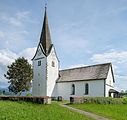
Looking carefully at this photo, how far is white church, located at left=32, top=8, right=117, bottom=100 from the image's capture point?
1848 inches

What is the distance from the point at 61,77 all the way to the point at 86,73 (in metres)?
7.38

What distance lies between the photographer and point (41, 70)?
2168 inches

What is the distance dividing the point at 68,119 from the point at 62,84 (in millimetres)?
36034

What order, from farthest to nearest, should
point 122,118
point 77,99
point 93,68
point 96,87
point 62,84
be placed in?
point 62,84
point 93,68
point 96,87
point 77,99
point 122,118

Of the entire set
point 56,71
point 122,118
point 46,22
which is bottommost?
point 122,118

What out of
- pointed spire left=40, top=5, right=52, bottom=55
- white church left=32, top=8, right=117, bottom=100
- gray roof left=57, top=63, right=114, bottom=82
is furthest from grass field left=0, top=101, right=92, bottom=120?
pointed spire left=40, top=5, right=52, bottom=55

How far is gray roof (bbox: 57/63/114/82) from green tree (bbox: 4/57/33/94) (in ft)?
23.6

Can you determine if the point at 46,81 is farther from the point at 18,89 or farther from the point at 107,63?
the point at 107,63

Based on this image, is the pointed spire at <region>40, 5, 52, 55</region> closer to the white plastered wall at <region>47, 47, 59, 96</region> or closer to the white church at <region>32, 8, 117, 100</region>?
the white church at <region>32, 8, 117, 100</region>

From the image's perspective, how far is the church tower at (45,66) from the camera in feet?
176

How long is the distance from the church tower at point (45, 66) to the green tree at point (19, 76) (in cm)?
183

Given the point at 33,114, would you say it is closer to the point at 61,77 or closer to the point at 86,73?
the point at 86,73

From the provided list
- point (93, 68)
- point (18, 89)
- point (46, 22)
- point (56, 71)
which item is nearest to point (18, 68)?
point (18, 89)

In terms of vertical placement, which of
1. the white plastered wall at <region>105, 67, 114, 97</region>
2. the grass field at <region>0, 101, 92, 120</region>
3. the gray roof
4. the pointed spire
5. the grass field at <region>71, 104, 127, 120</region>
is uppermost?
the pointed spire
